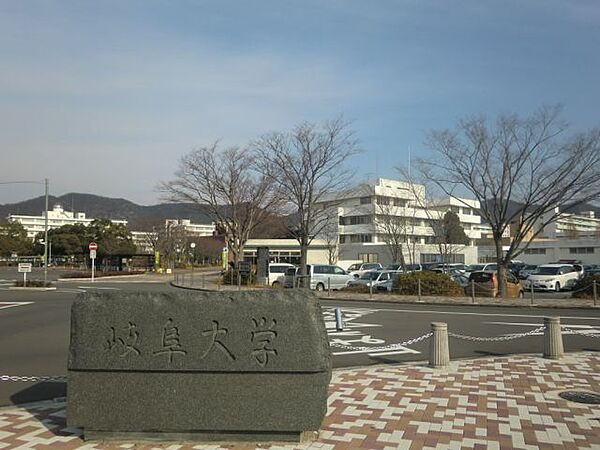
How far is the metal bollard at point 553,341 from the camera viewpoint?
378 inches

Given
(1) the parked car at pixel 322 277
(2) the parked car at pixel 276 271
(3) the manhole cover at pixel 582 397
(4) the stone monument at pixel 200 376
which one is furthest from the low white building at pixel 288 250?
(4) the stone monument at pixel 200 376

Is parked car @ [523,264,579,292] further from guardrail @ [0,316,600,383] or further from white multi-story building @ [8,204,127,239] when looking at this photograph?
white multi-story building @ [8,204,127,239]

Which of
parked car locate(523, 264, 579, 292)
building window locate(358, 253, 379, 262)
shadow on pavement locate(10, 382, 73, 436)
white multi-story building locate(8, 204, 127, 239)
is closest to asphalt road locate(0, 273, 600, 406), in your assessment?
shadow on pavement locate(10, 382, 73, 436)

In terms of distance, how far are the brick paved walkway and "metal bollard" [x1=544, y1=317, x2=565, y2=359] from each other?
98 centimetres

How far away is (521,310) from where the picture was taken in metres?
19.8

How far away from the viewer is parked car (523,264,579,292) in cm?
3047

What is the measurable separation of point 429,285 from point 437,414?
66.5 ft

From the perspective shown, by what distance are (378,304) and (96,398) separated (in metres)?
18.1

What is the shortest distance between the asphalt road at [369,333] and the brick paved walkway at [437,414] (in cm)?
169

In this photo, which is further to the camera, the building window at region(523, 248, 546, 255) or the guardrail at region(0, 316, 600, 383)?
the building window at region(523, 248, 546, 255)

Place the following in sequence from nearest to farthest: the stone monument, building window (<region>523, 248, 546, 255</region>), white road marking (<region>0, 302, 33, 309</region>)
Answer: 1. the stone monument
2. white road marking (<region>0, 302, 33, 309</region>)
3. building window (<region>523, 248, 546, 255</region>)

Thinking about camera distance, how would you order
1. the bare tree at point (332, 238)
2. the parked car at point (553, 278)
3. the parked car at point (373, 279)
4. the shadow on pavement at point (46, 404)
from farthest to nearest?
the bare tree at point (332, 238)
the parked car at point (553, 278)
the parked car at point (373, 279)
the shadow on pavement at point (46, 404)

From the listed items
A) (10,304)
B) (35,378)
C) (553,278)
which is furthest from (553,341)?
(553,278)

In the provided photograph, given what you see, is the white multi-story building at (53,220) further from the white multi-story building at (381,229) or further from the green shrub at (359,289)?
the green shrub at (359,289)
